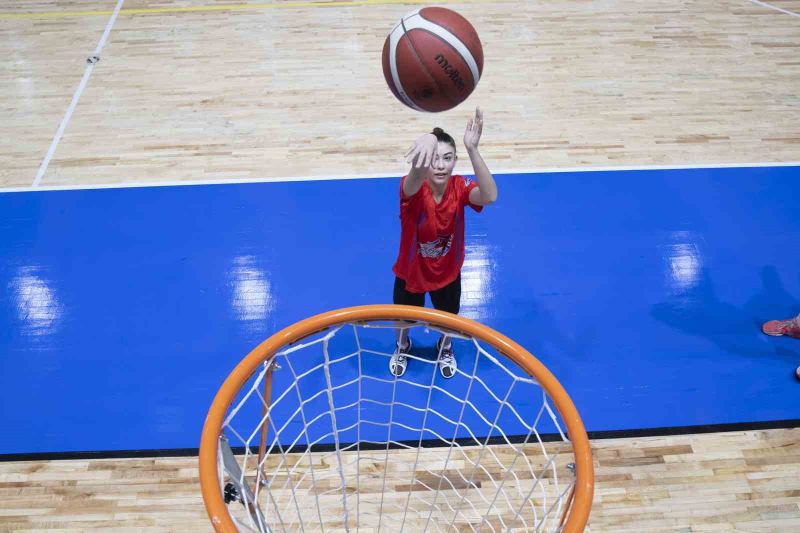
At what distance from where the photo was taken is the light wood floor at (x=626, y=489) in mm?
3027

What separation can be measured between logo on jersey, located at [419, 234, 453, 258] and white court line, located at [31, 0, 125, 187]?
11.1 ft

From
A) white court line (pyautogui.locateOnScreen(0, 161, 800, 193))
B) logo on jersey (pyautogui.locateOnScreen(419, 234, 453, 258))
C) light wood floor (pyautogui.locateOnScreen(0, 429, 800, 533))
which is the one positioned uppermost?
logo on jersey (pyautogui.locateOnScreen(419, 234, 453, 258))

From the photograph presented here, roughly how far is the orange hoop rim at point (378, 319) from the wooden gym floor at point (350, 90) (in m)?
1.63

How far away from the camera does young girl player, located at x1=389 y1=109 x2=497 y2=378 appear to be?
266cm

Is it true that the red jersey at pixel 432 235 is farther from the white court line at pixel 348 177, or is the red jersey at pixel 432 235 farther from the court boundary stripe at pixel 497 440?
the white court line at pixel 348 177

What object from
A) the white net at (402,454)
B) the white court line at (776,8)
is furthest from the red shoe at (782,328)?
the white court line at (776,8)

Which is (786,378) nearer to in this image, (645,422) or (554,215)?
(645,422)

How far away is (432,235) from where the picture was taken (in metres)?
3.04

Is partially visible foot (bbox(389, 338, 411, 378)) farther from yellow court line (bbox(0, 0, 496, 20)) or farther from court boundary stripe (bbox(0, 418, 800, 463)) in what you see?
yellow court line (bbox(0, 0, 496, 20))

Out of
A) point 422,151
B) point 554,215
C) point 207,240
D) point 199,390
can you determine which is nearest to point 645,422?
point 554,215

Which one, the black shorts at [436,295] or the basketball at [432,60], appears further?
the black shorts at [436,295]

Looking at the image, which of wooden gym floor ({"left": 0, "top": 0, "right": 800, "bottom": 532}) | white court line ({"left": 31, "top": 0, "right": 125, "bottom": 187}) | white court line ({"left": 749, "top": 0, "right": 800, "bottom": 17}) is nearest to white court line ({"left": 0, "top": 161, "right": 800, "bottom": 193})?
wooden gym floor ({"left": 0, "top": 0, "right": 800, "bottom": 532})

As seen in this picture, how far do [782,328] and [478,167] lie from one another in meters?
2.39

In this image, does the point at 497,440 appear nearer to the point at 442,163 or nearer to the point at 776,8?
the point at 442,163
